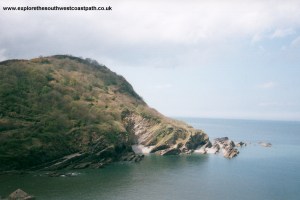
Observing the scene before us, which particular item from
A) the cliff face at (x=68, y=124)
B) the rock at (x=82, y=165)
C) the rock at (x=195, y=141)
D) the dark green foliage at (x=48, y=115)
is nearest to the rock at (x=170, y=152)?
the cliff face at (x=68, y=124)

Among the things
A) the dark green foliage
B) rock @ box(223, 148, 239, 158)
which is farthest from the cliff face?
rock @ box(223, 148, 239, 158)

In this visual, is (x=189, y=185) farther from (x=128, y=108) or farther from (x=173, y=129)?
(x=128, y=108)

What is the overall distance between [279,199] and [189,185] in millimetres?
24309

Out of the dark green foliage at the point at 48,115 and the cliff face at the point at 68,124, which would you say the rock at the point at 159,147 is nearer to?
the cliff face at the point at 68,124

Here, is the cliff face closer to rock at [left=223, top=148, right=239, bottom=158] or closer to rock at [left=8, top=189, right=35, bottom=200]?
rock at [left=223, top=148, right=239, bottom=158]

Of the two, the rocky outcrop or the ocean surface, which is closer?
the ocean surface

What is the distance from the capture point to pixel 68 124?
431 feet

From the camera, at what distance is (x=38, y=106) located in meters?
134

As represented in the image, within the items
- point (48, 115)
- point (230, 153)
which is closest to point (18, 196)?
point (48, 115)

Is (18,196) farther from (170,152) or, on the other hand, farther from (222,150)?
(222,150)

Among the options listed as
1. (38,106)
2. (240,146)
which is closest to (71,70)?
(38,106)

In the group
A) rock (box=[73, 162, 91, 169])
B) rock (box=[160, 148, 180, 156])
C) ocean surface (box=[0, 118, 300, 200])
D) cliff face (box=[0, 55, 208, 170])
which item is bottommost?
ocean surface (box=[0, 118, 300, 200])

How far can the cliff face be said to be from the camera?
374 feet

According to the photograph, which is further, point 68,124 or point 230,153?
point 230,153
